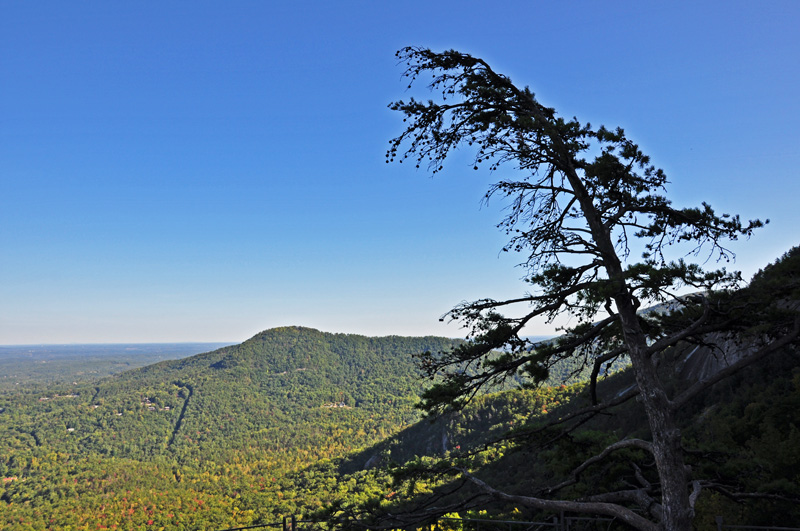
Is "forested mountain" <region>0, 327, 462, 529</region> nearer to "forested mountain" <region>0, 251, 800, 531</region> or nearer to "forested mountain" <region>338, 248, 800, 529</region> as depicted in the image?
"forested mountain" <region>0, 251, 800, 531</region>

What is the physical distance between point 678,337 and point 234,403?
211098 millimetres

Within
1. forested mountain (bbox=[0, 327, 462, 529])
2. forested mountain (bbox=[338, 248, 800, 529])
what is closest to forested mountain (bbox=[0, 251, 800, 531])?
forested mountain (bbox=[338, 248, 800, 529])

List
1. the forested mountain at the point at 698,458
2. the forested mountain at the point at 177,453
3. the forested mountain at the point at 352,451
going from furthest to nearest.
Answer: the forested mountain at the point at 177,453
the forested mountain at the point at 352,451
the forested mountain at the point at 698,458

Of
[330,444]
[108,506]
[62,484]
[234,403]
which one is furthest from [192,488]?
[234,403]

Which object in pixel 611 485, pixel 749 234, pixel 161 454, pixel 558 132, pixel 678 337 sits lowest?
pixel 161 454

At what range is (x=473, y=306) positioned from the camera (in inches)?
252

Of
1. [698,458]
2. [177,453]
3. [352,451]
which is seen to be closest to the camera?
[698,458]

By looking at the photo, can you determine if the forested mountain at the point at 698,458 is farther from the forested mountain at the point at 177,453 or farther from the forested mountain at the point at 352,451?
the forested mountain at the point at 177,453

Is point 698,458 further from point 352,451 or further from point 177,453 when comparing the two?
point 177,453

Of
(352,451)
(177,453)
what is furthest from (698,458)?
(177,453)

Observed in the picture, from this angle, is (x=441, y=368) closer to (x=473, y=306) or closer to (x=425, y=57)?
(x=473, y=306)

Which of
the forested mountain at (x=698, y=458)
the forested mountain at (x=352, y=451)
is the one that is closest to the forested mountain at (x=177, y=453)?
the forested mountain at (x=352, y=451)

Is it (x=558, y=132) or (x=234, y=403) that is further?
(x=234, y=403)

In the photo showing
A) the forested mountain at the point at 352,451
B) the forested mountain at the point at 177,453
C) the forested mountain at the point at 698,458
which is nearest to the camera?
the forested mountain at the point at 698,458
